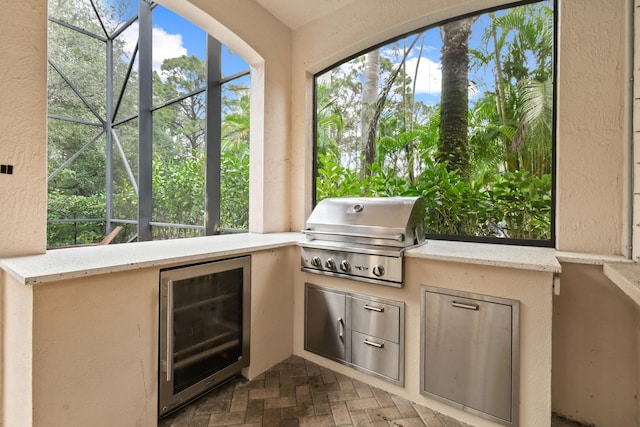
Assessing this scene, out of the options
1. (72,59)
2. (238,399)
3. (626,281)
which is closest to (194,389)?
(238,399)

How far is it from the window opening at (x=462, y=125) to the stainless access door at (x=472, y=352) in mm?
722

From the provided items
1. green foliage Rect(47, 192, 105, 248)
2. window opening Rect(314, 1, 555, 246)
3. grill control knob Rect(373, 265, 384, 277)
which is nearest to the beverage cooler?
grill control knob Rect(373, 265, 384, 277)

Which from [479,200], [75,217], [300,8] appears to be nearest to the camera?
[479,200]

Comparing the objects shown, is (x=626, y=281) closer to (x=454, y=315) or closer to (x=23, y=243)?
(x=454, y=315)

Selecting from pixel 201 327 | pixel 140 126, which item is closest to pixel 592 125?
pixel 201 327

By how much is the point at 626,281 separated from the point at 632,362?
32.5 inches

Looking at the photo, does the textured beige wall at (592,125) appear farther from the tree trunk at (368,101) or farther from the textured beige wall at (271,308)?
the textured beige wall at (271,308)

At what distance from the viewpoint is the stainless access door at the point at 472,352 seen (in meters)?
1.63

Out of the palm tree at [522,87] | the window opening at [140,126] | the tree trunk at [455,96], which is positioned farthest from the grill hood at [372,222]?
the window opening at [140,126]

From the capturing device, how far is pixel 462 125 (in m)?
2.43

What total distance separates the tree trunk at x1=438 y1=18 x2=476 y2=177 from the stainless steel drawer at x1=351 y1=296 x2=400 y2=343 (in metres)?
1.25

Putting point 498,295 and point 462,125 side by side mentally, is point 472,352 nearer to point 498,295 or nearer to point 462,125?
point 498,295

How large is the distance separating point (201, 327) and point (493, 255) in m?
1.84

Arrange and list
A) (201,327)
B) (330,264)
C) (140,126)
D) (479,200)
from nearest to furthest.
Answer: (201,327) → (330,264) → (479,200) → (140,126)
